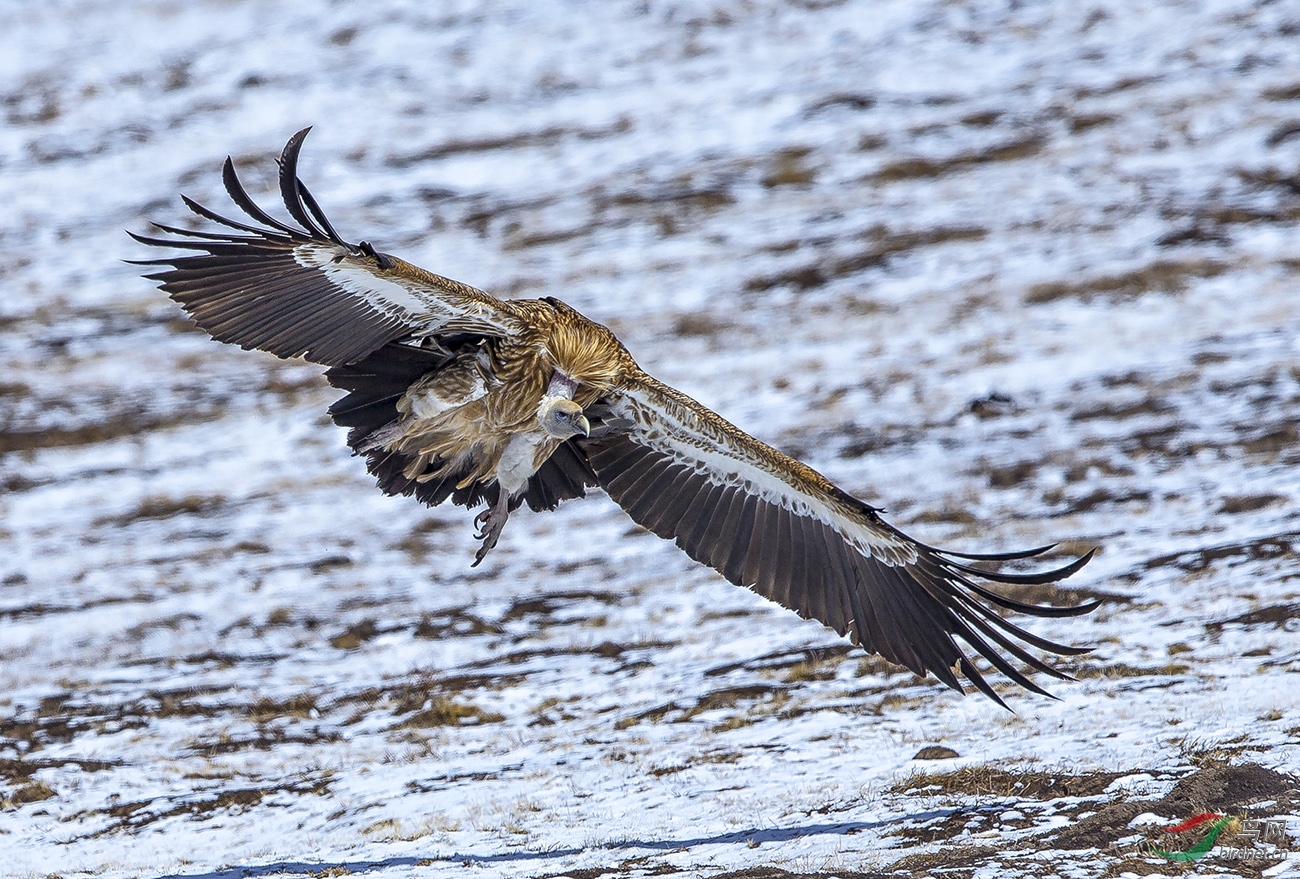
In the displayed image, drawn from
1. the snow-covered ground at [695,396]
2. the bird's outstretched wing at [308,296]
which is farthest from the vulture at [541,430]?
the snow-covered ground at [695,396]

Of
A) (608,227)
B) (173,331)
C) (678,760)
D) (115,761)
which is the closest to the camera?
(678,760)

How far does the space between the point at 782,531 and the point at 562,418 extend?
1287 millimetres

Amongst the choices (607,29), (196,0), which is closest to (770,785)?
(607,29)

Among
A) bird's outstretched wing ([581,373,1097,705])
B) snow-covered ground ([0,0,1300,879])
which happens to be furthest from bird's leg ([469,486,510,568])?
snow-covered ground ([0,0,1300,879])

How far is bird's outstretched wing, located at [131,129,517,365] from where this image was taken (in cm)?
588

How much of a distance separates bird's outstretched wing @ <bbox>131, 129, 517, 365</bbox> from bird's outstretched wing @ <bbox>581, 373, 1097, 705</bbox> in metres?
1.11

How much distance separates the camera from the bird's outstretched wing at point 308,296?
5.88 m

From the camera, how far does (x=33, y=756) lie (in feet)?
27.5

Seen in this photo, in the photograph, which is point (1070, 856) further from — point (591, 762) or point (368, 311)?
point (368, 311)

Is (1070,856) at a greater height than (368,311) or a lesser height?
lesser

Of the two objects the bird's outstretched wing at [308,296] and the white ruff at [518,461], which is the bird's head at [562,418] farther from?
the bird's outstretched wing at [308,296]

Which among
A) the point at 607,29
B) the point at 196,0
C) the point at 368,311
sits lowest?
the point at 368,311

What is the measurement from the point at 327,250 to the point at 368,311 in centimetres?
32

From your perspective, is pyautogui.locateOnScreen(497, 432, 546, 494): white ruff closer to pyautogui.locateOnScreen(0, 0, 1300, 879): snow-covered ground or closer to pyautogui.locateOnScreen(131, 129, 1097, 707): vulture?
pyautogui.locateOnScreen(131, 129, 1097, 707): vulture
